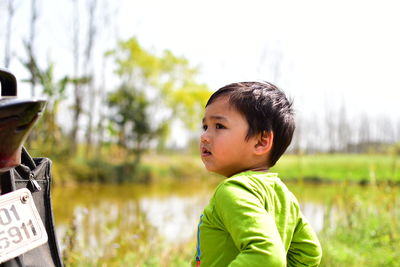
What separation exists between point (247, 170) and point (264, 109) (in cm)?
18

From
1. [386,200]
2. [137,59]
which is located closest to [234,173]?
[386,200]

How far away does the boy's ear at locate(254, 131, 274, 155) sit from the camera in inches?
51.5

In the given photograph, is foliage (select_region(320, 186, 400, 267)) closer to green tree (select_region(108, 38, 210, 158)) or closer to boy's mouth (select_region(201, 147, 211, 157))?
boy's mouth (select_region(201, 147, 211, 157))

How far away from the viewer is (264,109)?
1305 millimetres

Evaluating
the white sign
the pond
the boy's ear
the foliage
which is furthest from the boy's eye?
the foliage

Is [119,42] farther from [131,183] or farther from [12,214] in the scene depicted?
[12,214]

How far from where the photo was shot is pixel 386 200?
17.5ft

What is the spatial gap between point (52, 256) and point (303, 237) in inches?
28.2

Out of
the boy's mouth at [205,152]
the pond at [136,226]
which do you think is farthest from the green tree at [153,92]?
the boy's mouth at [205,152]

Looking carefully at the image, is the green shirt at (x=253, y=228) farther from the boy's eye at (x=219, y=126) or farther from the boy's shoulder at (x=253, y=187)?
the boy's eye at (x=219, y=126)

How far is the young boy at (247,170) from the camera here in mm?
1168

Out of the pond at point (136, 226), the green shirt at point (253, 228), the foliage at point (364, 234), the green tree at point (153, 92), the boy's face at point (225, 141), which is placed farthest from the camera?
the green tree at point (153, 92)

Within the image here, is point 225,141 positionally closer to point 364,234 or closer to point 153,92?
point 364,234

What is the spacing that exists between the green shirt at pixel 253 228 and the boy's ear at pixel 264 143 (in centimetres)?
7
